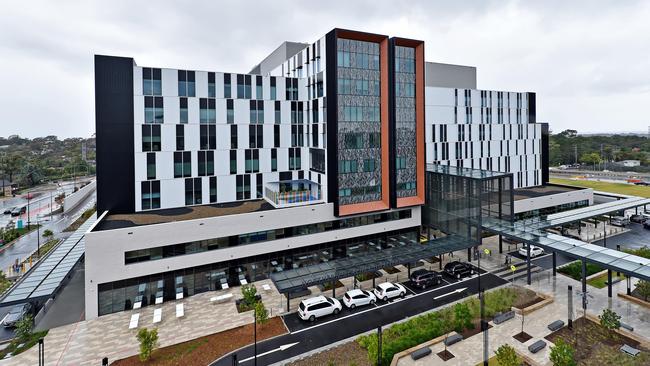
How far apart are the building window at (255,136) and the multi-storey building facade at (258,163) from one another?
17 cm

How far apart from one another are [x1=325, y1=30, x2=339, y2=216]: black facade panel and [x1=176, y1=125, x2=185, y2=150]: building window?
53.7ft

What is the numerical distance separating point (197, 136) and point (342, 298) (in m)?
24.0

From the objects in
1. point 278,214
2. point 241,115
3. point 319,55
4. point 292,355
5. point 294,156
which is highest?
point 319,55

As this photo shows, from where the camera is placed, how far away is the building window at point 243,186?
4047 centimetres

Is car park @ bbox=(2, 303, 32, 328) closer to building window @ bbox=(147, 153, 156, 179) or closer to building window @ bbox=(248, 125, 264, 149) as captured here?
building window @ bbox=(147, 153, 156, 179)

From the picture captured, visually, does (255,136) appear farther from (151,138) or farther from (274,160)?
(151,138)

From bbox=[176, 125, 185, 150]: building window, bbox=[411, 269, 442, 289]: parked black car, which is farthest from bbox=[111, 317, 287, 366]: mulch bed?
bbox=[176, 125, 185, 150]: building window

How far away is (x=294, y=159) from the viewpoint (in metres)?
43.2

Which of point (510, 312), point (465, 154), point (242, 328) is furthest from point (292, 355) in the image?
point (465, 154)

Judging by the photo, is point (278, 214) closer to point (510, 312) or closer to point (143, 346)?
point (143, 346)

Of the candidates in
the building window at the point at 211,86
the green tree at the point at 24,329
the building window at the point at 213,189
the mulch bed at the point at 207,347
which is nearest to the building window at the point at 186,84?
the building window at the point at 211,86

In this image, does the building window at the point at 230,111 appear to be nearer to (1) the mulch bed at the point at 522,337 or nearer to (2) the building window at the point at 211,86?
(2) the building window at the point at 211,86

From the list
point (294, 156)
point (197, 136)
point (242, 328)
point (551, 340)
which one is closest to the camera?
point (551, 340)

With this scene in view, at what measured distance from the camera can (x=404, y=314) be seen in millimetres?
26328
